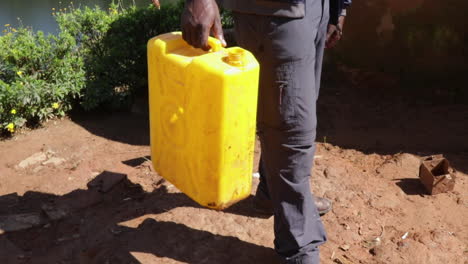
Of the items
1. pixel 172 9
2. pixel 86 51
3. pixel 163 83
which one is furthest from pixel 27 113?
pixel 163 83

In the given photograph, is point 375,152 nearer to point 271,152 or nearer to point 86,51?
point 271,152

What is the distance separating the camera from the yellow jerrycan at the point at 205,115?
1.98 metres

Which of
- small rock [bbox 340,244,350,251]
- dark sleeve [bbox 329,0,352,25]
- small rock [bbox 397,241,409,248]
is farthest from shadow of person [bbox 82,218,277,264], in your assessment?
dark sleeve [bbox 329,0,352,25]

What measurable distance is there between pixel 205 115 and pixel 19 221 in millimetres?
1812

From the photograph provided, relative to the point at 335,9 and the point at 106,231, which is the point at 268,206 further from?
the point at 335,9

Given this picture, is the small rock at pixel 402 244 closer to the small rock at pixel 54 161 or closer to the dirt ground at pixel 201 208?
the dirt ground at pixel 201 208

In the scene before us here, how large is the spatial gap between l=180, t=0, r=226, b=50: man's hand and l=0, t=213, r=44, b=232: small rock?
5.78ft

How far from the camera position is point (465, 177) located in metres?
3.69

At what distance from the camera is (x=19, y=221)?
3201 mm

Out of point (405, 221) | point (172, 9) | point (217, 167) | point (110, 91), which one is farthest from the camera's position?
point (172, 9)

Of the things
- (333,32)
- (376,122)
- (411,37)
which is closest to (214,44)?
(333,32)

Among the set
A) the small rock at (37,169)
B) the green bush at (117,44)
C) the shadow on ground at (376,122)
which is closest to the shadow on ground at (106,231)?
the small rock at (37,169)

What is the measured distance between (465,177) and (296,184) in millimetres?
1849

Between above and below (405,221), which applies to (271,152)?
above
